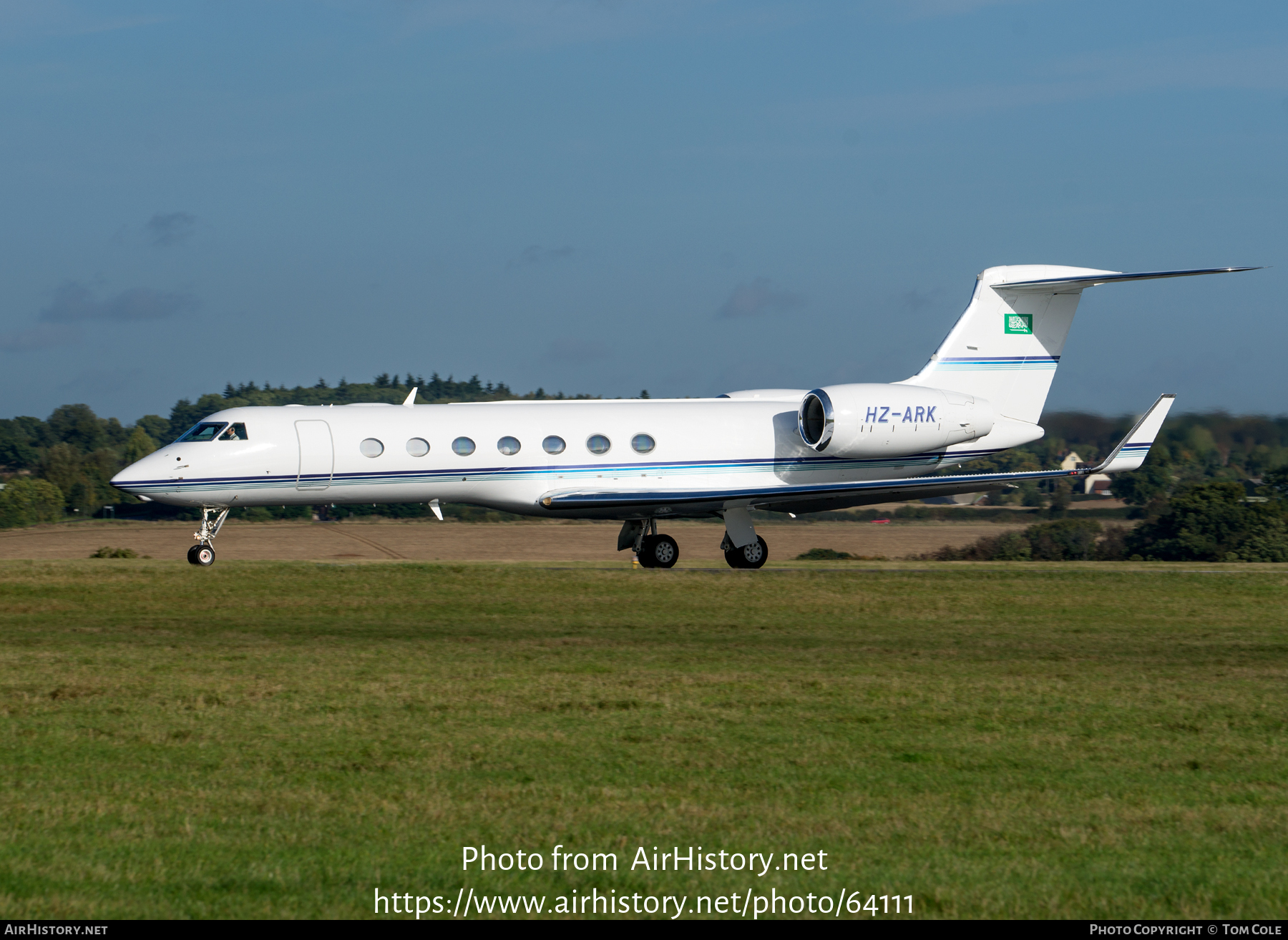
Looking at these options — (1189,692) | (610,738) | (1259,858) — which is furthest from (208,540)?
(1259,858)

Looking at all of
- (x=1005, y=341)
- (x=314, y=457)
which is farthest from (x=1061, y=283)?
(x=314, y=457)

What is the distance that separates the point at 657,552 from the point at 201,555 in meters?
9.17

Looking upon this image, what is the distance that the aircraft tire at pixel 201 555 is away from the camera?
80.6 feet

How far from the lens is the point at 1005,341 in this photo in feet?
93.0

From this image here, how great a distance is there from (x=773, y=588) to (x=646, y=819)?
16.0 meters

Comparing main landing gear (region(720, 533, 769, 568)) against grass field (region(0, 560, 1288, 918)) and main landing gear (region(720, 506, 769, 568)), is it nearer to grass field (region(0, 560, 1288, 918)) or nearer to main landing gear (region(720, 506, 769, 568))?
main landing gear (region(720, 506, 769, 568))

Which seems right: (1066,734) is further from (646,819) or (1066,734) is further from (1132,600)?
(1132,600)

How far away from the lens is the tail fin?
92.2ft

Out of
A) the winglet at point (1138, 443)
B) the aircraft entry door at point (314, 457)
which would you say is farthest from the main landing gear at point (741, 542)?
the aircraft entry door at point (314, 457)

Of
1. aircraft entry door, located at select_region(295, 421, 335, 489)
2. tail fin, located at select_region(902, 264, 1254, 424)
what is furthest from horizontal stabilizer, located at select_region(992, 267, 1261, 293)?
aircraft entry door, located at select_region(295, 421, 335, 489)

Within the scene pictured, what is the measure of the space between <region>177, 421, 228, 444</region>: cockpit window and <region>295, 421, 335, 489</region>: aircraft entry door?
1.41m

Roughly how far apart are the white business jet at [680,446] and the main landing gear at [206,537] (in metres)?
0.04

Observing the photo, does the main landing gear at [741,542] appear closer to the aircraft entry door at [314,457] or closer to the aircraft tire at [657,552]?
the aircraft tire at [657,552]

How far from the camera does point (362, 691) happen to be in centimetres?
1264
